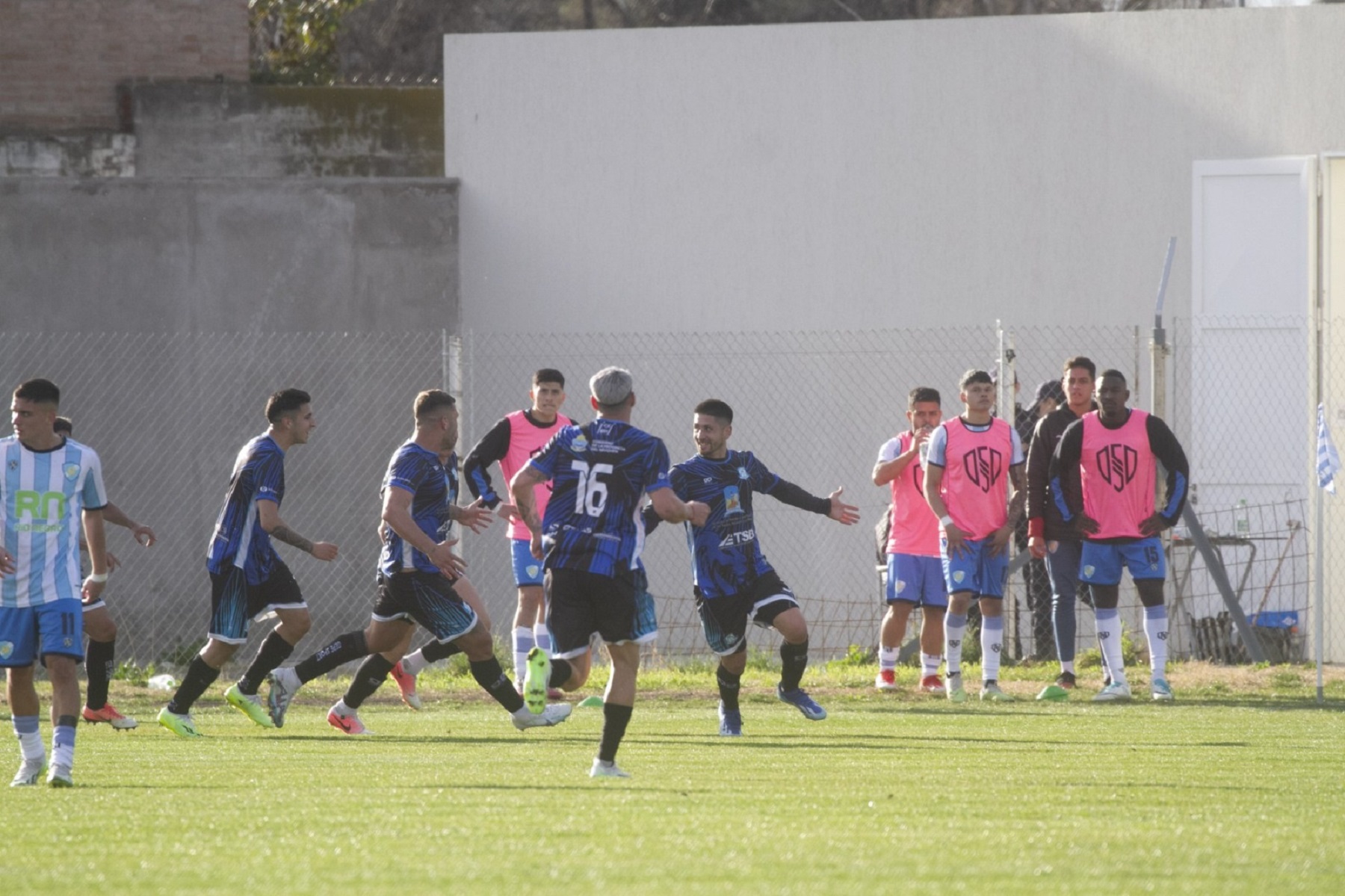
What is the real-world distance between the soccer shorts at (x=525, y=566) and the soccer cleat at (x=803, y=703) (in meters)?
2.06

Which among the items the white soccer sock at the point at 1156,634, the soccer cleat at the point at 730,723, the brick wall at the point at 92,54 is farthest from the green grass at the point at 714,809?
the brick wall at the point at 92,54

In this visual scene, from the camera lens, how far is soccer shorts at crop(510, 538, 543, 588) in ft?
39.6

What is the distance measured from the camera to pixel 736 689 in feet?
32.8

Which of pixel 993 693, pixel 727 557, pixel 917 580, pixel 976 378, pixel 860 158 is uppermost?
pixel 860 158

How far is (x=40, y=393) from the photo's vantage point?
7.72 m

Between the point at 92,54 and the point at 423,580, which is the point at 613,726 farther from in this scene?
the point at 92,54

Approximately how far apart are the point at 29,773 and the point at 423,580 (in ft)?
8.01

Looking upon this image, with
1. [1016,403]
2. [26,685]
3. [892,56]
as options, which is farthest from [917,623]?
[26,685]

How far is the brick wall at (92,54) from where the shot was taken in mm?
19562

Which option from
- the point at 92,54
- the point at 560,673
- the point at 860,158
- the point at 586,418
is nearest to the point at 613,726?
the point at 560,673

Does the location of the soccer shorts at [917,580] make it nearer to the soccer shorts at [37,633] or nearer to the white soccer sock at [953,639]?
the white soccer sock at [953,639]

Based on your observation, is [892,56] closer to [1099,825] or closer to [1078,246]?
[1078,246]

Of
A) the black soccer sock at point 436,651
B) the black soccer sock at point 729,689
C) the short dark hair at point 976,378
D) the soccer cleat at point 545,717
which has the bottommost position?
the soccer cleat at point 545,717

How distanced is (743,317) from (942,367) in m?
1.84
